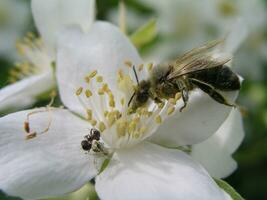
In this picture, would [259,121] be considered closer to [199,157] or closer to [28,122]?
[199,157]

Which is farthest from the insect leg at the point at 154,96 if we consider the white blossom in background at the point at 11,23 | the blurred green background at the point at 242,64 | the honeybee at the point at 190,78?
the white blossom in background at the point at 11,23

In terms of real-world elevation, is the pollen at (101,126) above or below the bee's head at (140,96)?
below

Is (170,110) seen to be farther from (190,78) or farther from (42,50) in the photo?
(42,50)

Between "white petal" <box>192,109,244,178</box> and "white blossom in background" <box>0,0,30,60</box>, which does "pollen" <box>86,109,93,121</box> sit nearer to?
"white petal" <box>192,109,244,178</box>

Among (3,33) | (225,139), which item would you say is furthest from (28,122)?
(3,33)

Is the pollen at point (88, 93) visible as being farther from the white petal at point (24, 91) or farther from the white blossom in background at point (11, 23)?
the white blossom in background at point (11, 23)

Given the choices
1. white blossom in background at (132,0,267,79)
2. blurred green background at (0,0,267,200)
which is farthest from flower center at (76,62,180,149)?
white blossom in background at (132,0,267,79)

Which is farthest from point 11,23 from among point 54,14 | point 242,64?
point 54,14
